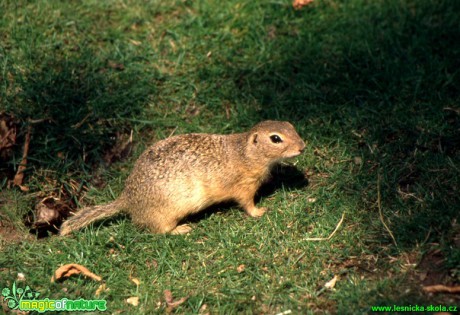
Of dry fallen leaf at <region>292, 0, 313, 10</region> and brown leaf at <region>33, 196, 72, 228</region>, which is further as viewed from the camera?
dry fallen leaf at <region>292, 0, 313, 10</region>

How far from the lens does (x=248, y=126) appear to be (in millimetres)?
6734

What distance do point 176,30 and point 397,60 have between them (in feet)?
9.26

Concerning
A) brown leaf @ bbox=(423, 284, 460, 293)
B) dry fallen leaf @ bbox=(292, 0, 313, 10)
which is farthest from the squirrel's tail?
dry fallen leaf @ bbox=(292, 0, 313, 10)

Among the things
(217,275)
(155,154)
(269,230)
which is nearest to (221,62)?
(155,154)

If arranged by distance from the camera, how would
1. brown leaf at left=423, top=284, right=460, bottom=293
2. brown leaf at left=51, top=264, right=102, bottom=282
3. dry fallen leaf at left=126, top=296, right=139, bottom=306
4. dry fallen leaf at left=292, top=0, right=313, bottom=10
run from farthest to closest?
dry fallen leaf at left=292, top=0, right=313, bottom=10
brown leaf at left=51, top=264, right=102, bottom=282
dry fallen leaf at left=126, top=296, right=139, bottom=306
brown leaf at left=423, top=284, right=460, bottom=293

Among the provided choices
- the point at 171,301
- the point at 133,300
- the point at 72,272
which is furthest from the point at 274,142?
the point at 72,272

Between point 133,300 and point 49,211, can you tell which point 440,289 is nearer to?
point 133,300

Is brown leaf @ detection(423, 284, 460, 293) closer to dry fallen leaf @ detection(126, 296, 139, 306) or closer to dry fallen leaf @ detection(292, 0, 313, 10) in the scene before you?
dry fallen leaf @ detection(126, 296, 139, 306)

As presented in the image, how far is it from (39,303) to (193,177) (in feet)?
5.86

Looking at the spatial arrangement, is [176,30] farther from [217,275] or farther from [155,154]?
[217,275]

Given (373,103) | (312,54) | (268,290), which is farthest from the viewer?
(312,54)

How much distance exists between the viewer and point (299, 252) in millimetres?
5180

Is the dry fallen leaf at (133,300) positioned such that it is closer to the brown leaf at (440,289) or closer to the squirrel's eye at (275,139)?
the squirrel's eye at (275,139)

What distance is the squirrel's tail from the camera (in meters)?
5.62
